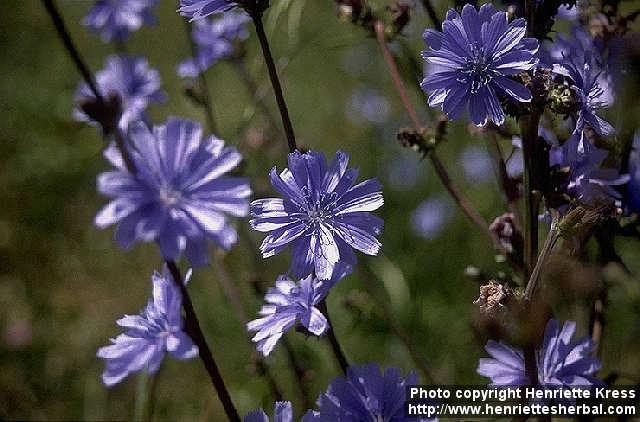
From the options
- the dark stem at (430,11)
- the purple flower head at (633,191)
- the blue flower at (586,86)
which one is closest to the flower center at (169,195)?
the blue flower at (586,86)

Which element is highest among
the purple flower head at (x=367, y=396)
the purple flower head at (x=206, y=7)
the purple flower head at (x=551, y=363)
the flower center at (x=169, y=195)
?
the purple flower head at (x=206, y=7)

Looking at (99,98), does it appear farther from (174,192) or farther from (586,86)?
(586,86)

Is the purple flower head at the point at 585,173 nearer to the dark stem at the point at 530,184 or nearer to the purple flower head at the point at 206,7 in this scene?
the dark stem at the point at 530,184

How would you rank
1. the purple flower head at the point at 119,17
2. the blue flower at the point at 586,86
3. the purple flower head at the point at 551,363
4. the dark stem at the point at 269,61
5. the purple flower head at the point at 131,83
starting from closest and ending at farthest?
the dark stem at the point at 269,61, the blue flower at the point at 586,86, the purple flower head at the point at 551,363, the purple flower head at the point at 119,17, the purple flower head at the point at 131,83

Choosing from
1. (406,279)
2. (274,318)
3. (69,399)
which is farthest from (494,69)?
(69,399)

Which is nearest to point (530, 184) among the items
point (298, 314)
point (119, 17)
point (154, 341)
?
point (298, 314)

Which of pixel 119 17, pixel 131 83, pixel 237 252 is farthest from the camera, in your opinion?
pixel 237 252

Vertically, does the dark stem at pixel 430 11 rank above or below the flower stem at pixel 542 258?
above
